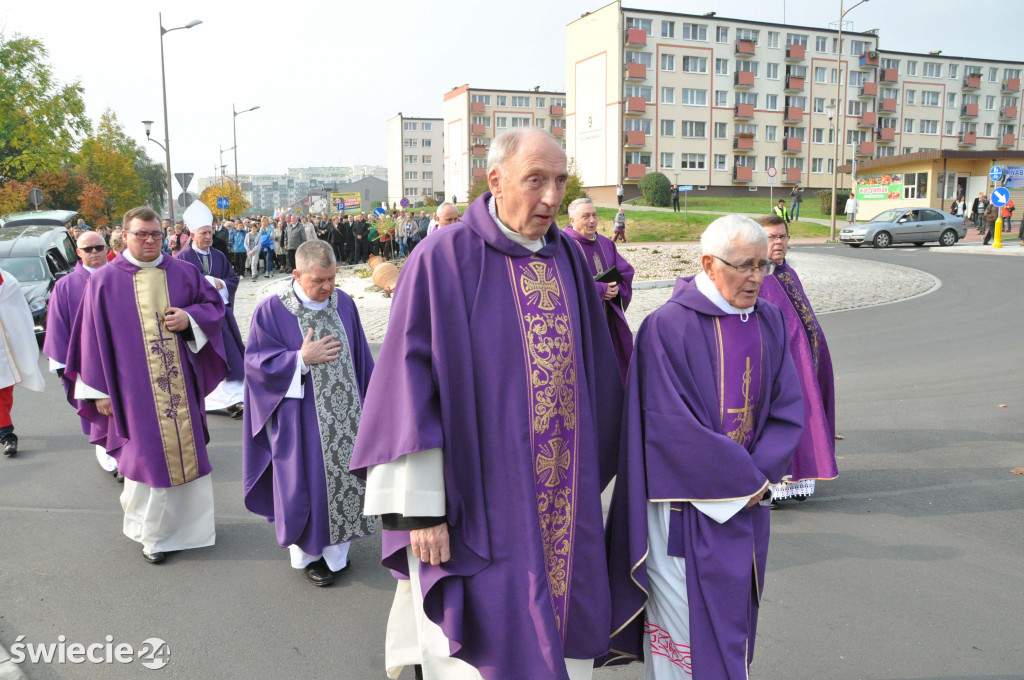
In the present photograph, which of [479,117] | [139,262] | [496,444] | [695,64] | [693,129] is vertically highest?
[695,64]

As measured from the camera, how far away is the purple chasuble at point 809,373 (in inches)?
209

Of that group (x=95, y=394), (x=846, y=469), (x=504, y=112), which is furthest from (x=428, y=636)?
(x=504, y=112)

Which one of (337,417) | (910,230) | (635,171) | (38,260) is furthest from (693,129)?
(337,417)

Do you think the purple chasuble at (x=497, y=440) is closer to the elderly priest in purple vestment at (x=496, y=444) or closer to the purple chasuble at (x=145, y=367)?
the elderly priest in purple vestment at (x=496, y=444)

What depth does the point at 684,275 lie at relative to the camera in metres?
17.7

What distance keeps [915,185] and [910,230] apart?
1300 centimetres

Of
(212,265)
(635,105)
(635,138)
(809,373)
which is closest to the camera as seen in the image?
(809,373)

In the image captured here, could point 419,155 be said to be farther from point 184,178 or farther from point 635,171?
point 184,178

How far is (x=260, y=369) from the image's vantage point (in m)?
4.80

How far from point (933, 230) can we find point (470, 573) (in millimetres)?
33883

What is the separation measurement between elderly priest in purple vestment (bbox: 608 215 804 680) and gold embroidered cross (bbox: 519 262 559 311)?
0.42 metres

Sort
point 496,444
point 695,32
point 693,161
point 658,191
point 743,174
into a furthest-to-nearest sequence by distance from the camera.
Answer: point 743,174 → point 693,161 → point 695,32 → point 658,191 → point 496,444

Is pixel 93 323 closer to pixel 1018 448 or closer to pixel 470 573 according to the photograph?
pixel 470 573

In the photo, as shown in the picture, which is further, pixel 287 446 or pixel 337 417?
pixel 337 417
